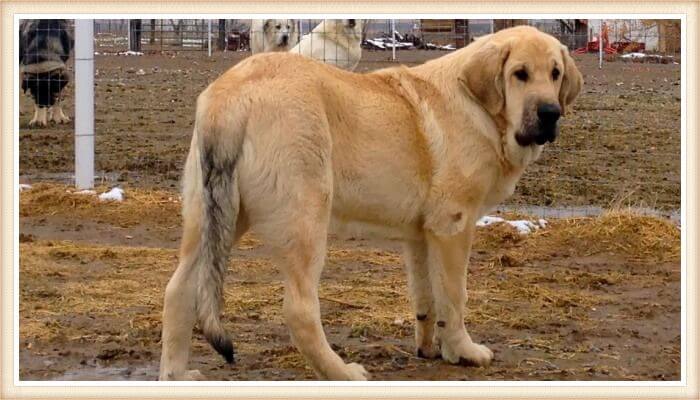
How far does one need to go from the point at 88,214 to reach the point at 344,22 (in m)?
5.01

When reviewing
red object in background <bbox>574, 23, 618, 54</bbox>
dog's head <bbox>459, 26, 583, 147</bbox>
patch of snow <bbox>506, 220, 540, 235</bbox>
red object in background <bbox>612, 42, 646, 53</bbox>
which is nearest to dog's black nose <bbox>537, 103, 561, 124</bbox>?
dog's head <bbox>459, 26, 583, 147</bbox>

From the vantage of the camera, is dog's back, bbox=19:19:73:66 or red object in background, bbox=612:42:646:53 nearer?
dog's back, bbox=19:19:73:66

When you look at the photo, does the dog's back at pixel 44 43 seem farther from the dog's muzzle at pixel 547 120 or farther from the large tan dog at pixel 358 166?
the dog's muzzle at pixel 547 120

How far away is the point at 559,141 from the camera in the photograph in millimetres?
13422

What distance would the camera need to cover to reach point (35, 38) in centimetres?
1483

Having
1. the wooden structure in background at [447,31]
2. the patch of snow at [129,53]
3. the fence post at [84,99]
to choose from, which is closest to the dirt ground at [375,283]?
the fence post at [84,99]

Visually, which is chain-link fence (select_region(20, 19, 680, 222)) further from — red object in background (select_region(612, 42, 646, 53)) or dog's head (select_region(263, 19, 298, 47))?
red object in background (select_region(612, 42, 646, 53))

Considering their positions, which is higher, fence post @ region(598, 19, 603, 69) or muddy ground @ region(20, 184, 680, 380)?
fence post @ region(598, 19, 603, 69)

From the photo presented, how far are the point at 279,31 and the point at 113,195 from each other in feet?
15.0

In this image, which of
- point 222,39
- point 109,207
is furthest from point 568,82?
point 222,39

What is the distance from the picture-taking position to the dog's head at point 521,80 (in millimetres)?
6059

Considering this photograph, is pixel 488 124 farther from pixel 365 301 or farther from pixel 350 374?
pixel 365 301

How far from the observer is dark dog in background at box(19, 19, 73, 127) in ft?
48.5

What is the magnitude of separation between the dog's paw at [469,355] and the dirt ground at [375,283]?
0.18ft
